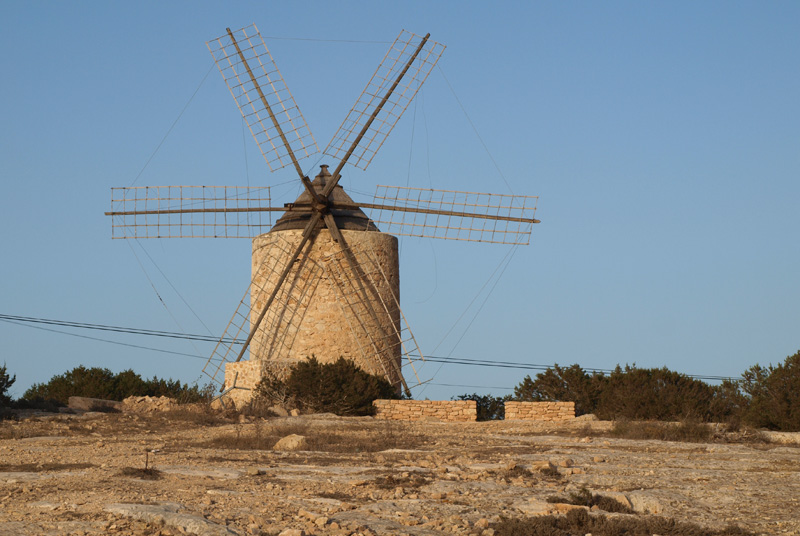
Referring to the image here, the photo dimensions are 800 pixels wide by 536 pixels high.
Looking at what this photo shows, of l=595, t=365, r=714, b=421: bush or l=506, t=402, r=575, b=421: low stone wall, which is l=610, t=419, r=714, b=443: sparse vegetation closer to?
l=595, t=365, r=714, b=421: bush

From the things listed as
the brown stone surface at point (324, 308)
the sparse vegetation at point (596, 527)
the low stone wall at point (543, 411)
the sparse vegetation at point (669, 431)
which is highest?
the brown stone surface at point (324, 308)

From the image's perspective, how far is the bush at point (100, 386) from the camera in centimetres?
1848

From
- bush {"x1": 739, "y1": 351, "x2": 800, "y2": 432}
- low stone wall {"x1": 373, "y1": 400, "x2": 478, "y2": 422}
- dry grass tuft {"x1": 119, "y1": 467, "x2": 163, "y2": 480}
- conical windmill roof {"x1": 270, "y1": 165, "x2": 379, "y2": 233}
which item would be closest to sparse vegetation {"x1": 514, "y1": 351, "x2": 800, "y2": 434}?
bush {"x1": 739, "y1": 351, "x2": 800, "y2": 432}

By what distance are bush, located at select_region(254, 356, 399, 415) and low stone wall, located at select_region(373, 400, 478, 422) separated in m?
0.53

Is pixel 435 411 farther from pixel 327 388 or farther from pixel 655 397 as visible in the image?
pixel 655 397

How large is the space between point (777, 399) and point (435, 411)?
16.6ft

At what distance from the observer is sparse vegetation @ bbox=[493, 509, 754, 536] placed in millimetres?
4941

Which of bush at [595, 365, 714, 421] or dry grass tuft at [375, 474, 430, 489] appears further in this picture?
bush at [595, 365, 714, 421]

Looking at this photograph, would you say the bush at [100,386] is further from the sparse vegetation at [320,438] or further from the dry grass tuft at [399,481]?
the dry grass tuft at [399,481]

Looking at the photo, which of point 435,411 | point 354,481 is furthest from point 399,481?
point 435,411

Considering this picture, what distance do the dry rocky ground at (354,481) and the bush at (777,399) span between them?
2.31m

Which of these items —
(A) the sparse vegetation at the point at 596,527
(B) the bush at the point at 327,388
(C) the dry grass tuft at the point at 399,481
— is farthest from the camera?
(B) the bush at the point at 327,388

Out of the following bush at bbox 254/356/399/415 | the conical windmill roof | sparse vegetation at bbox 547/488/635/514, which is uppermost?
the conical windmill roof

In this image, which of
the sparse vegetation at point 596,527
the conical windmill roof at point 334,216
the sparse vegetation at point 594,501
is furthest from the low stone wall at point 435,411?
the sparse vegetation at point 596,527
